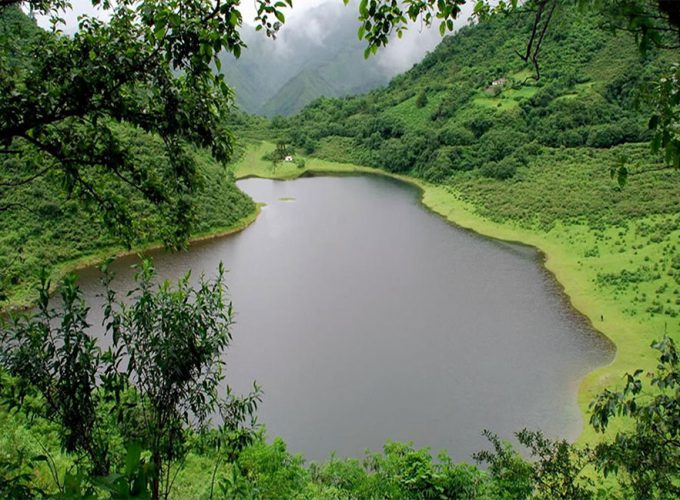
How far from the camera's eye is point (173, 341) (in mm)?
4844

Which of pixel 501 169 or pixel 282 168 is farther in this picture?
pixel 282 168

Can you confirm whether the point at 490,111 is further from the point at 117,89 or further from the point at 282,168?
the point at 117,89

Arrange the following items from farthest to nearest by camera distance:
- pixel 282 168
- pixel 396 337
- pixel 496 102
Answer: pixel 282 168
pixel 496 102
pixel 396 337

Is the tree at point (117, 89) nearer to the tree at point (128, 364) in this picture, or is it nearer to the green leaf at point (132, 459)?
the tree at point (128, 364)

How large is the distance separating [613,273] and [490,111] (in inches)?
1505

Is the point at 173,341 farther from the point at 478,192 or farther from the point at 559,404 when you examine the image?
the point at 478,192

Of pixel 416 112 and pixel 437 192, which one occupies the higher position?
pixel 416 112

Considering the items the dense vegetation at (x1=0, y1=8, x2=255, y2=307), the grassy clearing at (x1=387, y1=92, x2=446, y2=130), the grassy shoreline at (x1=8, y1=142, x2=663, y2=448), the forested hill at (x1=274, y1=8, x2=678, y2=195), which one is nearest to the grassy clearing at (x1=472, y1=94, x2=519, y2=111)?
the forested hill at (x1=274, y1=8, x2=678, y2=195)

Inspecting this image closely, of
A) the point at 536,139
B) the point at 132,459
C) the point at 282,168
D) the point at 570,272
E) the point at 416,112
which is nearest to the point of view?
the point at 132,459

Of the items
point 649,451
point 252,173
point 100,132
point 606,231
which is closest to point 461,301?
point 606,231

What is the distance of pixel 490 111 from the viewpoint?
200 ft

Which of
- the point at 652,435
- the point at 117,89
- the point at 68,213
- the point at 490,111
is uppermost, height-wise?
the point at 490,111

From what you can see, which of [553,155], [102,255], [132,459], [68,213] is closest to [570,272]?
[553,155]

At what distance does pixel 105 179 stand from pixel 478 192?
43550mm
